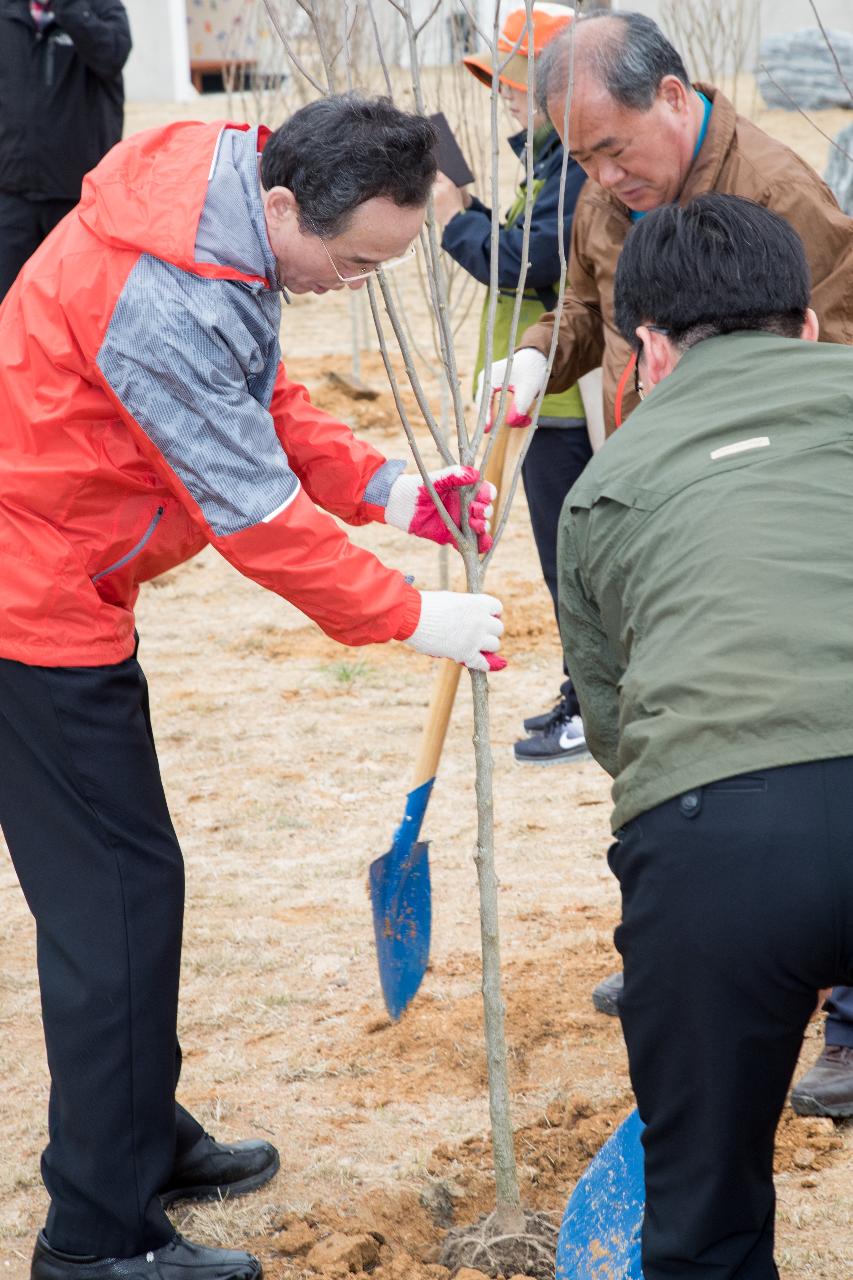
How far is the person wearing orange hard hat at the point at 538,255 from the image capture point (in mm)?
3820

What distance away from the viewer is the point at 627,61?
108 inches

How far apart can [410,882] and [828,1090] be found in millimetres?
951

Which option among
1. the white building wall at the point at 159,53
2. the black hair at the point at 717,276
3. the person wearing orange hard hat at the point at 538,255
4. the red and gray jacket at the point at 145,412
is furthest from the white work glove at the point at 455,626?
the white building wall at the point at 159,53

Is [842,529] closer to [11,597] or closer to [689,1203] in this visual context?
[689,1203]

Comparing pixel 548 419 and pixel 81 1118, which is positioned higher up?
pixel 548 419

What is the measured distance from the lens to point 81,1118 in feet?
7.41

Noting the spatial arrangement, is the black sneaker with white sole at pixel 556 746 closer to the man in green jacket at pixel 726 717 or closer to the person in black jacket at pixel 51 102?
the man in green jacket at pixel 726 717

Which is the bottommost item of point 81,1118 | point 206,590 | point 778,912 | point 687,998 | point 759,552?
point 206,590

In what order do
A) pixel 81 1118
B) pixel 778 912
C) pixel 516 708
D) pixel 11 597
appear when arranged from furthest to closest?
pixel 516 708, pixel 81 1118, pixel 11 597, pixel 778 912

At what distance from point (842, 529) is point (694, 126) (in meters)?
1.46

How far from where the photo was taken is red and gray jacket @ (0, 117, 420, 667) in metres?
1.98

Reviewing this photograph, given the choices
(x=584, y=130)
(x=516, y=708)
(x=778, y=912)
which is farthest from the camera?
(x=516, y=708)

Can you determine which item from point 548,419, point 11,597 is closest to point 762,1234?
point 11,597

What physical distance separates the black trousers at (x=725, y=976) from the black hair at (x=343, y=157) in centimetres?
99
